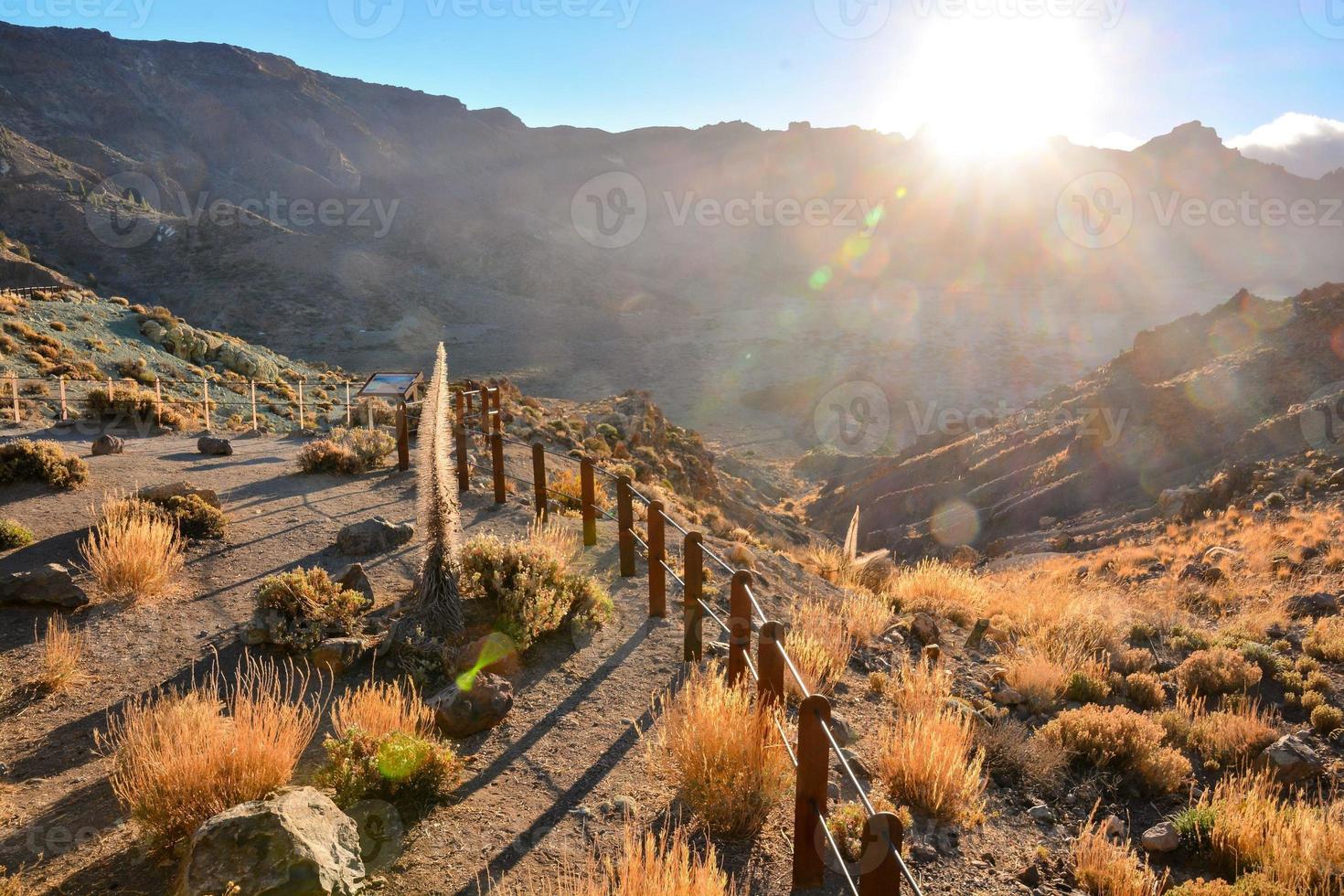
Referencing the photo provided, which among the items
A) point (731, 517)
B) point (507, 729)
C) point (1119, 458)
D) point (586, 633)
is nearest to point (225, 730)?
point (507, 729)

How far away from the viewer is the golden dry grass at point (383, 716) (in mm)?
4484

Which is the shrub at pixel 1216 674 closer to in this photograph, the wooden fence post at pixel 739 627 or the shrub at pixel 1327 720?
the shrub at pixel 1327 720

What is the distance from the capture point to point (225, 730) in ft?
13.2

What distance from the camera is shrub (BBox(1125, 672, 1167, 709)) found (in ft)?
25.3

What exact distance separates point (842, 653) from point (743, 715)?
125 inches

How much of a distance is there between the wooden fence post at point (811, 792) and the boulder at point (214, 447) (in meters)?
13.2

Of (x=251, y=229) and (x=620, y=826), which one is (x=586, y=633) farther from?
(x=251, y=229)

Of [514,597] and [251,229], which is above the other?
[251,229]

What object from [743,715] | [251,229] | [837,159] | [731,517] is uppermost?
[837,159]

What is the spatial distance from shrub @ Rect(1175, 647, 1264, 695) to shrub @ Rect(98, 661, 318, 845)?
28.2 feet

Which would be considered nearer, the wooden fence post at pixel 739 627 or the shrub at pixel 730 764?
the shrub at pixel 730 764

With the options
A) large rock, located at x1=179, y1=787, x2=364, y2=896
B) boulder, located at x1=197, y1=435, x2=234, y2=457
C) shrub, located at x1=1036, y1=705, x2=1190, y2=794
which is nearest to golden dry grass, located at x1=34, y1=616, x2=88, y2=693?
large rock, located at x1=179, y1=787, x2=364, y2=896

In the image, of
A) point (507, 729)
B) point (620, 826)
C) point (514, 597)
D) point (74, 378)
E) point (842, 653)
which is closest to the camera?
point (620, 826)

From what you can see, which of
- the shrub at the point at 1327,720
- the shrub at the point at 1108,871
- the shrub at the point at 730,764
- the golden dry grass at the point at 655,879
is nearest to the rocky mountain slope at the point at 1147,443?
the shrub at the point at 1327,720
